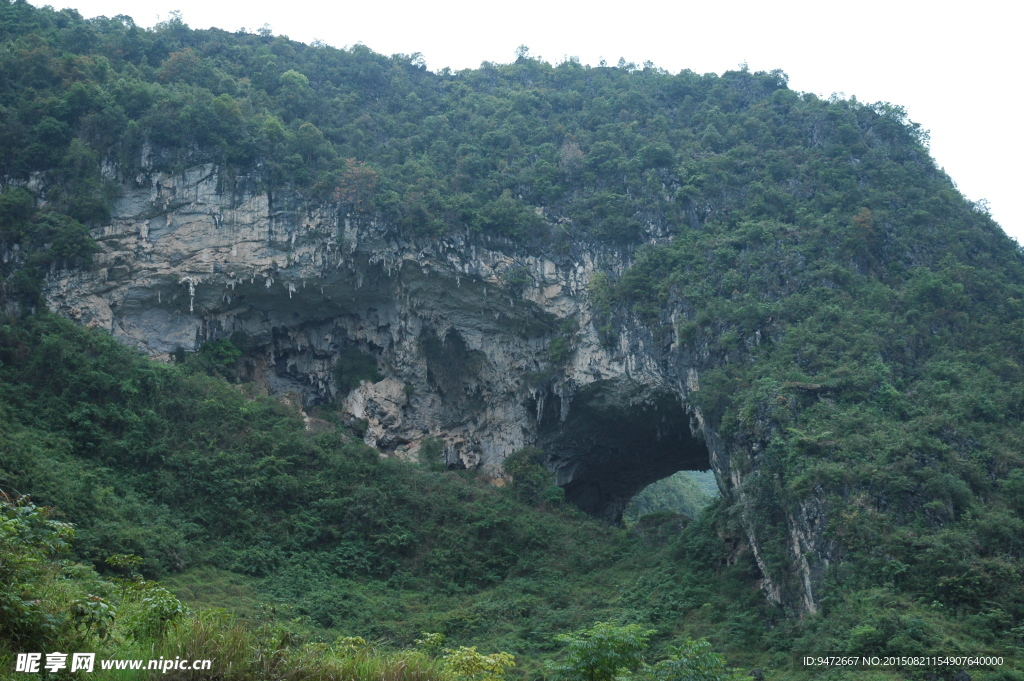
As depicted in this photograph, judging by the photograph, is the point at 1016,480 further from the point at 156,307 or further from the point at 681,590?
the point at 156,307

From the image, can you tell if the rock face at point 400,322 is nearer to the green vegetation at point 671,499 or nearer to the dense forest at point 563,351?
the dense forest at point 563,351

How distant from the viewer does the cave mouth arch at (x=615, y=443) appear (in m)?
23.7

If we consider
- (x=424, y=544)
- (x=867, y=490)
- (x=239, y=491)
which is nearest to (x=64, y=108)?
(x=239, y=491)

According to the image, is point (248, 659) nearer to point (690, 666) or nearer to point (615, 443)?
point (690, 666)

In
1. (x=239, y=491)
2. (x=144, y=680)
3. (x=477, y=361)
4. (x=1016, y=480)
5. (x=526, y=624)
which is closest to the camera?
(x=144, y=680)

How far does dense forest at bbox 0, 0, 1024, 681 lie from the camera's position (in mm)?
15305

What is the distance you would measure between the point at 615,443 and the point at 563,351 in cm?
368

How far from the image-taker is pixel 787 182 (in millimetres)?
26328

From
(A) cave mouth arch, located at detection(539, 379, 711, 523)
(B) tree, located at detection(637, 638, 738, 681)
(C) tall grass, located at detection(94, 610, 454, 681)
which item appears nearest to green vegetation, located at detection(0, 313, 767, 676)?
(A) cave mouth arch, located at detection(539, 379, 711, 523)

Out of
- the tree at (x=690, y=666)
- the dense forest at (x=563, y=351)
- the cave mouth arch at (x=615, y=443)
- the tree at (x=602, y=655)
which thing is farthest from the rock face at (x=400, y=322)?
the tree at (x=602, y=655)

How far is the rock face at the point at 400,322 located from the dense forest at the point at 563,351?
2.31 ft

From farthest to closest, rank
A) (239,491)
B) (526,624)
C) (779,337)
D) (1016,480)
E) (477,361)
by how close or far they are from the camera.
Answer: (477,361), (779,337), (239,491), (526,624), (1016,480)

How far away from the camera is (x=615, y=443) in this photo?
25.9 m

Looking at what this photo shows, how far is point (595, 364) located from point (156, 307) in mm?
12381
